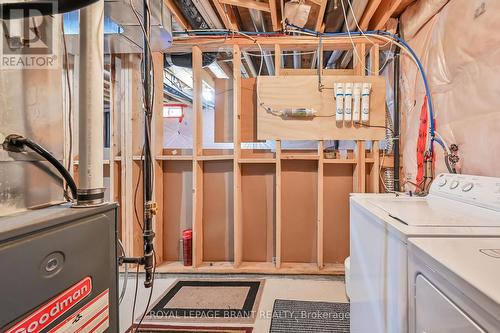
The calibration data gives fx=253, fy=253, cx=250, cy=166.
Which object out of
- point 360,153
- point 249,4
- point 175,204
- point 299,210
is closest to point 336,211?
point 299,210

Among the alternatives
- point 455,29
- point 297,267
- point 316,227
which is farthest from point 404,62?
point 297,267

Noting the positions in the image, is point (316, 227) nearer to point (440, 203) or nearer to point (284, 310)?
point (284, 310)

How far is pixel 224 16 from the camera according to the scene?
7.09ft

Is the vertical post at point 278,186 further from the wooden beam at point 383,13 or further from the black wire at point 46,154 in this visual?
the black wire at point 46,154

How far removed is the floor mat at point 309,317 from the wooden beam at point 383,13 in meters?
2.32

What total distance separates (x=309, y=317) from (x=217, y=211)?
125 cm

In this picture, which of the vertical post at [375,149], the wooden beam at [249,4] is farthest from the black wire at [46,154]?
the vertical post at [375,149]

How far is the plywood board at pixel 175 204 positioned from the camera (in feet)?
8.46

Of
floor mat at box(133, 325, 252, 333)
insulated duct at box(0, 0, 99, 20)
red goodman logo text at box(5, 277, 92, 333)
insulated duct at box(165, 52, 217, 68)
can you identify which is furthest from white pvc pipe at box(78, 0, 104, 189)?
insulated duct at box(165, 52, 217, 68)

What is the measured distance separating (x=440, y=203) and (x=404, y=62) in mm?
1430

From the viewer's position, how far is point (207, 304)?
190cm

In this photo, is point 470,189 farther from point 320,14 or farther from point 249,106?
point 249,106

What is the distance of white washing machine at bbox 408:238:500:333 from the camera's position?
1.61 feet

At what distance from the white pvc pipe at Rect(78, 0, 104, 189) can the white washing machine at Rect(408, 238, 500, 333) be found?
37.0 inches
